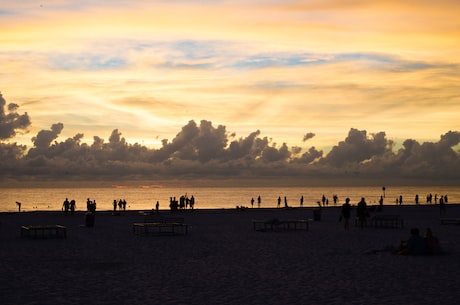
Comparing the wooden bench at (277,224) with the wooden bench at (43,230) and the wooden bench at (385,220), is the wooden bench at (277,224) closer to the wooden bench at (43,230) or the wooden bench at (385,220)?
the wooden bench at (385,220)

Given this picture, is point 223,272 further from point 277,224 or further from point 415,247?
point 277,224

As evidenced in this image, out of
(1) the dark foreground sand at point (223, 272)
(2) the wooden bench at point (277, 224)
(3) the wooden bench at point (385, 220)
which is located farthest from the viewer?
(3) the wooden bench at point (385, 220)

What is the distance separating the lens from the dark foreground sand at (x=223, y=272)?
43.5 ft

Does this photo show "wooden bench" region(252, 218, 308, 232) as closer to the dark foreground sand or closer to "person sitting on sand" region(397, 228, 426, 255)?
the dark foreground sand

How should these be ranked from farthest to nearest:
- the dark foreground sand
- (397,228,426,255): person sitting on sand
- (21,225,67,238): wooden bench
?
(21,225,67,238): wooden bench, (397,228,426,255): person sitting on sand, the dark foreground sand

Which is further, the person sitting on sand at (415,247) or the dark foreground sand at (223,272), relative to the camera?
the person sitting on sand at (415,247)

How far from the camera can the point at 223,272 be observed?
56.3 ft

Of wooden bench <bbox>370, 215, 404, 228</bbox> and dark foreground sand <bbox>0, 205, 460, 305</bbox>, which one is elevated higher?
wooden bench <bbox>370, 215, 404, 228</bbox>

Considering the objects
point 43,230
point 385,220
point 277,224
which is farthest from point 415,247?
point 43,230

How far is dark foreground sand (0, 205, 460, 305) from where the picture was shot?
1326 cm

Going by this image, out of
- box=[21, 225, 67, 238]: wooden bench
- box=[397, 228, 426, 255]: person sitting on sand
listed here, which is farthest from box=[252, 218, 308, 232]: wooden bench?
box=[397, 228, 426, 255]: person sitting on sand

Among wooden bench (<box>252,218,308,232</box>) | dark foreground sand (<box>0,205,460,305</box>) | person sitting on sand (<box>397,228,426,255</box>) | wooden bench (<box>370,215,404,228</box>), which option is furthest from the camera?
wooden bench (<box>370,215,404,228</box>)

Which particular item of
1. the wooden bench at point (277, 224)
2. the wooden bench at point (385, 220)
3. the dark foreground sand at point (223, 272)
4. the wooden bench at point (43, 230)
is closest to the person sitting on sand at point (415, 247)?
the dark foreground sand at point (223, 272)

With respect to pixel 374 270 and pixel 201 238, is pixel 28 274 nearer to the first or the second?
pixel 374 270
